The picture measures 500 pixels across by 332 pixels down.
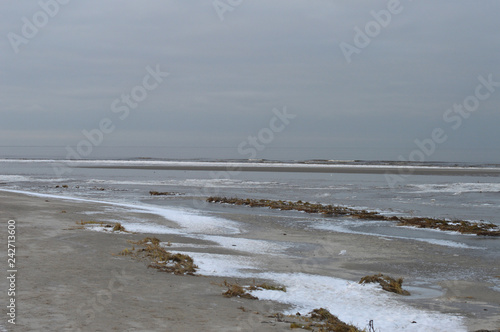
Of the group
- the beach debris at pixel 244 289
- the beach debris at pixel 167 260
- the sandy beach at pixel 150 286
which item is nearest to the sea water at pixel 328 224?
the beach debris at pixel 244 289

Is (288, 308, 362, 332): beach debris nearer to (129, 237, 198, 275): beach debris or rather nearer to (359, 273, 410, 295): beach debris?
(359, 273, 410, 295): beach debris

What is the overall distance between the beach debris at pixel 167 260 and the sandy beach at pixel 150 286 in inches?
11.2

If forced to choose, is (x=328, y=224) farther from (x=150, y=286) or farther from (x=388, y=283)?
(x=150, y=286)

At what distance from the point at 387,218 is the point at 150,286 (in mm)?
15143

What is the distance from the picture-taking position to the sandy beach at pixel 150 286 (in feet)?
23.6

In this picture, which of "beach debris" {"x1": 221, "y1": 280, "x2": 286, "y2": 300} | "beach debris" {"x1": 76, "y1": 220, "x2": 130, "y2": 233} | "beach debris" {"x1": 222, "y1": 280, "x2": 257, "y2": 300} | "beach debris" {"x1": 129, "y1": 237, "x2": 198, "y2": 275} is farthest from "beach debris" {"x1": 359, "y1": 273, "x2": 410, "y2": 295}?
"beach debris" {"x1": 76, "y1": 220, "x2": 130, "y2": 233}

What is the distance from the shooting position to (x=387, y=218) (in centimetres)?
2214

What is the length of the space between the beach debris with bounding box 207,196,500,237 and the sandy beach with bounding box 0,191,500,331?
4.03 meters

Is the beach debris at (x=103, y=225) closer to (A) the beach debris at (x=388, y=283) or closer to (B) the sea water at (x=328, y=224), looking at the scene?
(B) the sea water at (x=328, y=224)

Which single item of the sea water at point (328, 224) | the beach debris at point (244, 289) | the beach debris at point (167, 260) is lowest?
the sea water at point (328, 224)

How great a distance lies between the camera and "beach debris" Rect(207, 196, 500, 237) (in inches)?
747

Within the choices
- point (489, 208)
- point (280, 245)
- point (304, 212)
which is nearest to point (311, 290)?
point (280, 245)

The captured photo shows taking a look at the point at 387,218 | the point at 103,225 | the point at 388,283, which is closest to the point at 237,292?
the point at 388,283

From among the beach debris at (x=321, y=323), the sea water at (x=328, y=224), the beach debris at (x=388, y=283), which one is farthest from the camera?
the beach debris at (x=388, y=283)
